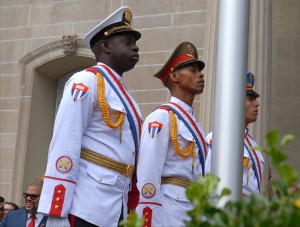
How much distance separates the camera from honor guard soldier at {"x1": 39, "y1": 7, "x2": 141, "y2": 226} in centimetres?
390

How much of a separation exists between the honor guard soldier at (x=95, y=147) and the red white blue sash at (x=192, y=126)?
0.82 meters

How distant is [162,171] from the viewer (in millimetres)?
4938

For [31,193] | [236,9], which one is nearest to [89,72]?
[236,9]

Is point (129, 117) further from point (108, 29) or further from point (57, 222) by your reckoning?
point (57, 222)

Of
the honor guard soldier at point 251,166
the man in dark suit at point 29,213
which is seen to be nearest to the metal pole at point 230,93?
the honor guard soldier at point 251,166

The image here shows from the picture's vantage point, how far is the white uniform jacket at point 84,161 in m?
A: 3.89

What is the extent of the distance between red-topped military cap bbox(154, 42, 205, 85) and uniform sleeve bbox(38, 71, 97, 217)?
141cm

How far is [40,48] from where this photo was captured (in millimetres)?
11531

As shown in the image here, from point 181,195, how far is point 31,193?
2.57m

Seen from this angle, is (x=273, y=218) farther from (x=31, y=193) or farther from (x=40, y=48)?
(x=40, y=48)

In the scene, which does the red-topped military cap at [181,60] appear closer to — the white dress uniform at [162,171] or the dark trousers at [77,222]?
the white dress uniform at [162,171]

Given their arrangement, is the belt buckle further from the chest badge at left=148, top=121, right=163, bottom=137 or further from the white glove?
the chest badge at left=148, top=121, right=163, bottom=137

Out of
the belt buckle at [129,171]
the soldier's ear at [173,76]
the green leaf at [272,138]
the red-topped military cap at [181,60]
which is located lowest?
the green leaf at [272,138]

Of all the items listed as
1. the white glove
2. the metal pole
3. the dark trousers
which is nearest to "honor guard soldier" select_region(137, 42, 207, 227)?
the dark trousers
